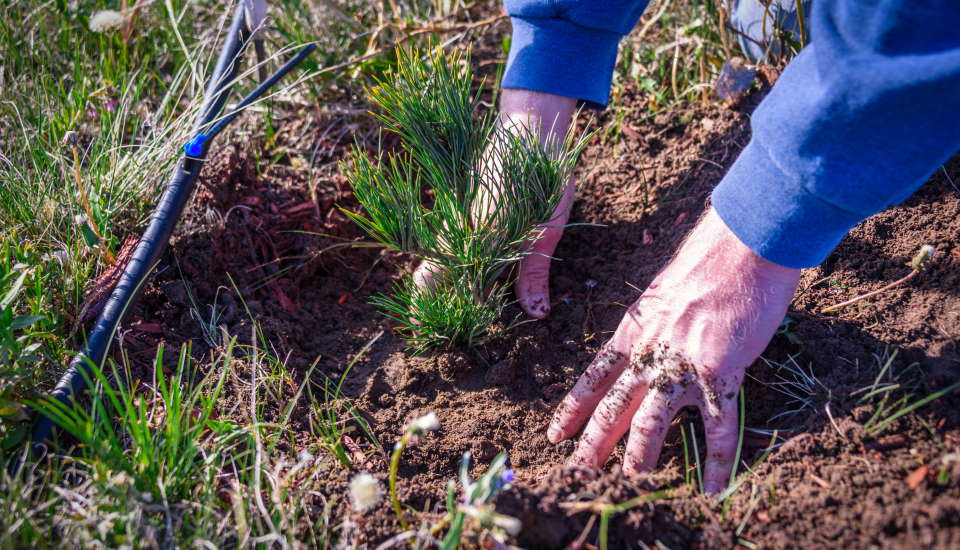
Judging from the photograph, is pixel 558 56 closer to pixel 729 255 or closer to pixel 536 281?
pixel 536 281

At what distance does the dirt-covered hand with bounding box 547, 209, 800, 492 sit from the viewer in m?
1.47

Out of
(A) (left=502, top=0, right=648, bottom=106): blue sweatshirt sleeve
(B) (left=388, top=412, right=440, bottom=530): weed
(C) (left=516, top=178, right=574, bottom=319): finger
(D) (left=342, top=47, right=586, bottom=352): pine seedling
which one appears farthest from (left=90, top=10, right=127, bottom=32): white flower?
(B) (left=388, top=412, right=440, bottom=530): weed

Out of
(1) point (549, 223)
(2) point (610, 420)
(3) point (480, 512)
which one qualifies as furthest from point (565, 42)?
(3) point (480, 512)

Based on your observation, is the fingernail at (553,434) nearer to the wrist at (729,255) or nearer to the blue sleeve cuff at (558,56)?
the wrist at (729,255)

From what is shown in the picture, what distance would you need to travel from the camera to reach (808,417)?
1489 millimetres

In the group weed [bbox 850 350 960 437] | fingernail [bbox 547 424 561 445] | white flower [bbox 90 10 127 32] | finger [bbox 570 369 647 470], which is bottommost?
fingernail [bbox 547 424 561 445]

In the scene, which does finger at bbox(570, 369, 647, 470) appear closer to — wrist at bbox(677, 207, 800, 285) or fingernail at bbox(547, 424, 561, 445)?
fingernail at bbox(547, 424, 561, 445)

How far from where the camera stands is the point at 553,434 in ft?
5.37

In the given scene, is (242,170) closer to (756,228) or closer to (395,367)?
(395,367)

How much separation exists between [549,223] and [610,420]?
688mm

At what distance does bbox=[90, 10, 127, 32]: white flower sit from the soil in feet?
2.29

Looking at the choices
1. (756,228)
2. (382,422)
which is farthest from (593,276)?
(382,422)

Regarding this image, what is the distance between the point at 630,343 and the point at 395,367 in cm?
69

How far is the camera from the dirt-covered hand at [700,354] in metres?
1.47
